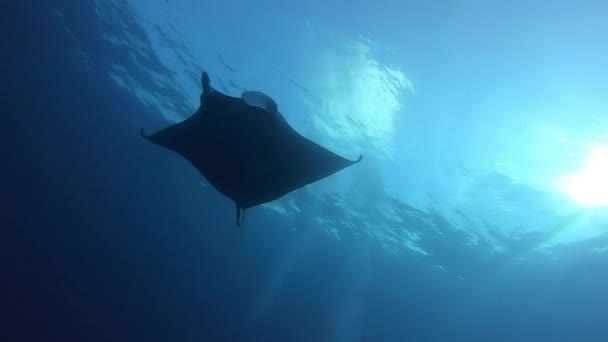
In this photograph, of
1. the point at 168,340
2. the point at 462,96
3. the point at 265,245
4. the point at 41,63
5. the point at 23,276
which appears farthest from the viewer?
the point at 168,340

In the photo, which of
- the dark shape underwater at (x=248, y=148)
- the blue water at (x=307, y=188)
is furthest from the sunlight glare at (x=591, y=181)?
the dark shape underwater at (x=248, y=148)

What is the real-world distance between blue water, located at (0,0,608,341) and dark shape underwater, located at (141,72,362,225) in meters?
7.99

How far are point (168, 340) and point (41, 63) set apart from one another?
29.2 m

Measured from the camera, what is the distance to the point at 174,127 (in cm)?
614

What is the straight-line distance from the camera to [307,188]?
23.0 metres

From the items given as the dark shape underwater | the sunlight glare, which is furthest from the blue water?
the dark shape underwater

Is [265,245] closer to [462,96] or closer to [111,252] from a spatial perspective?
[111,252]

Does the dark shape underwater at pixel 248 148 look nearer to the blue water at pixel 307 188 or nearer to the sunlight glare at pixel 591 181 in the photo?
the blue water at pixel 307 188

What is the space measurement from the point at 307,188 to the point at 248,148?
671 inches

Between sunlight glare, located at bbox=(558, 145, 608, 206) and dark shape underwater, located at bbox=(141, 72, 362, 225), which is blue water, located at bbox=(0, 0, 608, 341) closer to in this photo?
sunlight glare, located at bbox=(558, 145, 608, 206)

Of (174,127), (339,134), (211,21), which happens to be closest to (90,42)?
(211,21)

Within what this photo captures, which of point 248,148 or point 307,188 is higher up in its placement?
point 307,188

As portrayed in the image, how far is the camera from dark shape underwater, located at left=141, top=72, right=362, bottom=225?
541cm

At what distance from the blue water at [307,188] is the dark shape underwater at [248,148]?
7988 mm
